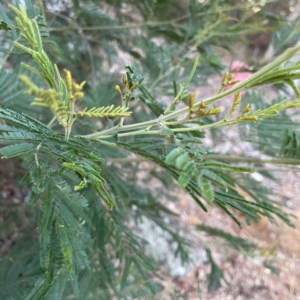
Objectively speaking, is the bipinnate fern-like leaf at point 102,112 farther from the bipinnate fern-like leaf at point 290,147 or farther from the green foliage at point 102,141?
the bipinnate fern-like leaf at point 290,147

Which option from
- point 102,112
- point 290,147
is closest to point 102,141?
point 102,112

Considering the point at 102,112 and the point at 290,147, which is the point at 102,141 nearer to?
the point at 102,112

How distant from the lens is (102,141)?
15.8 inches

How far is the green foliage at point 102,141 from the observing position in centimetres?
32

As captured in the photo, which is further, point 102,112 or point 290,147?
point 290,147

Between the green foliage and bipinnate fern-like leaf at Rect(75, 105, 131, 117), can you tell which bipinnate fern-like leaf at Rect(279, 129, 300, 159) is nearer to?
the green foliage

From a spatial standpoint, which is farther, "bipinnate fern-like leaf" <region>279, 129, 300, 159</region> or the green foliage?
"bipinnate fern-like leaf" <region>279, 129, 300, 159</region>

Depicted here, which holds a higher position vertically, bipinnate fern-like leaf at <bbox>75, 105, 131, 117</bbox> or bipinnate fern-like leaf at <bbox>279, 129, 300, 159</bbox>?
bipinnate fern-like leaf at <bbox>279, 129, 300, 159</bbox>

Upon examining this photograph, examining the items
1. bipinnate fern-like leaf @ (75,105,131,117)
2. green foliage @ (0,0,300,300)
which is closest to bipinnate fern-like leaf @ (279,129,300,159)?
green foliage @ (0,0,300,300)

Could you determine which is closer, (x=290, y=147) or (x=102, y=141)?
(x=102, y=141)

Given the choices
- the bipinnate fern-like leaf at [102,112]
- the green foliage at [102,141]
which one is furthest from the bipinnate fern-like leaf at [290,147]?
the bipinnate fern-like leaf at [102,112]

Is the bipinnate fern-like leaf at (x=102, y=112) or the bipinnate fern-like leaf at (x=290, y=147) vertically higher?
the bipinnate fern-like leaf at (x=290, y=147)

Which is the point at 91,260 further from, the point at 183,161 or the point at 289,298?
the point at 289,298

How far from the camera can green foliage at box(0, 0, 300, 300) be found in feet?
1.05
